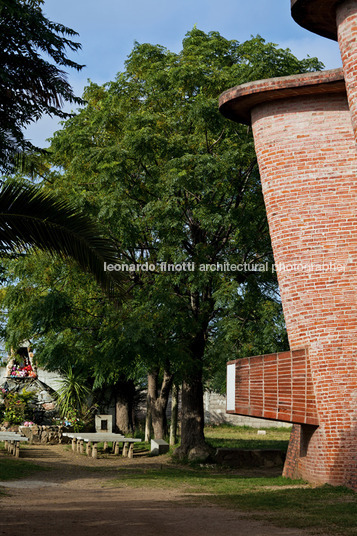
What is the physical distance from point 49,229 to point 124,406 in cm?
2040

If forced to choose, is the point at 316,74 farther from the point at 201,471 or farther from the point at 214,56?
the point at 201,471

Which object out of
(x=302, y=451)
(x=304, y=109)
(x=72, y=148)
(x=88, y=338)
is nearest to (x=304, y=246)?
(x=304, y=109)

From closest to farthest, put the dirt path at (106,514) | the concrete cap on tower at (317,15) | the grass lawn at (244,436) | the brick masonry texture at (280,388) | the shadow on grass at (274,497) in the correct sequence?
the dirt path at (106,514) → the shadow on grass at (274,497) → the concrete cap on tower at (317,15) → the brick masonry texture at (280,388) → the grass lawn at (244,436)

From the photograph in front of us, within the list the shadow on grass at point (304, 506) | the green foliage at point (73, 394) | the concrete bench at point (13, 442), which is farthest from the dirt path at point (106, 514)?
the green foliage at point (73, 394)

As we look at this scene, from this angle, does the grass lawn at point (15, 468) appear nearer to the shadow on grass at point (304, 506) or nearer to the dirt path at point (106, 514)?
the dirt path at point (106, 514)

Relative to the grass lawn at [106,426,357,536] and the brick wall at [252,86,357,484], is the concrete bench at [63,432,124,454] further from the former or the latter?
the brick wall at [252,86,357,484]

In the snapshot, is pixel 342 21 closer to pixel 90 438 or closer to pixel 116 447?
pixel 90 438

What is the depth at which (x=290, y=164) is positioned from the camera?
13109 millimetres

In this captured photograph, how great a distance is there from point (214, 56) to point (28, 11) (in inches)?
295

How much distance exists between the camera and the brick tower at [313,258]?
1240 centimetres

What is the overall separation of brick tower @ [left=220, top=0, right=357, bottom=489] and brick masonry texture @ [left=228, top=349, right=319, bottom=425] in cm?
2

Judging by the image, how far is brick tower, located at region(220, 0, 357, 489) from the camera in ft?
40.7

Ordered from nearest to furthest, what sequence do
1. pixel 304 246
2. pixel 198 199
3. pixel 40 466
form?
pixel 304 246 → pixel 40 466 → pixel 198 199

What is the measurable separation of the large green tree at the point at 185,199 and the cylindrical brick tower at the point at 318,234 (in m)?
3.30
